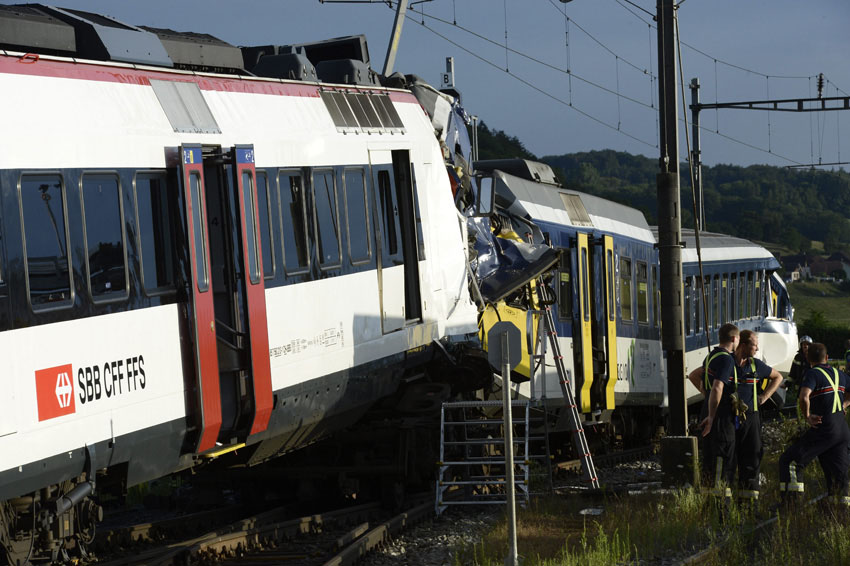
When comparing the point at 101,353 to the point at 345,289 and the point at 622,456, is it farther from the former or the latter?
the point at 622,456

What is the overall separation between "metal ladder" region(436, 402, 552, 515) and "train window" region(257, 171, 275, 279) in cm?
362

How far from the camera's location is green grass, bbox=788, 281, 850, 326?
Result: 115 metres

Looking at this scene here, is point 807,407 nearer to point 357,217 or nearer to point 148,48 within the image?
point 357,217

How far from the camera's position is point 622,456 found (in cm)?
1961

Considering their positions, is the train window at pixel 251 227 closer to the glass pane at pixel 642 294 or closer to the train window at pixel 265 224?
the train window at pixel 265 224

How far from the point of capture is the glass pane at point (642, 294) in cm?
2025

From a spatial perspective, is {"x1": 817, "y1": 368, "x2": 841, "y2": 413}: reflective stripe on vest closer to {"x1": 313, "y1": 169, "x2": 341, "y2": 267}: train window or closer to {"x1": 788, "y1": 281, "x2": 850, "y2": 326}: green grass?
{"x1": 313, "y1": 169, "x2": 341, "y2": 267}: train window

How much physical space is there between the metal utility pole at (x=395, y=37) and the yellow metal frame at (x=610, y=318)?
4.41 m

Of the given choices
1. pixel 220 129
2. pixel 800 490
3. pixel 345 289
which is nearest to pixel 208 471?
pixel 345 289

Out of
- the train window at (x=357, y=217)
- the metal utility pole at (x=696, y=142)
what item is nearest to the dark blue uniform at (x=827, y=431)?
the train window at (x=357, y=217)

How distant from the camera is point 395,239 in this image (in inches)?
480

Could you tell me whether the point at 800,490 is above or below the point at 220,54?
below

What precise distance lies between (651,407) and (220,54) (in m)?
13.4

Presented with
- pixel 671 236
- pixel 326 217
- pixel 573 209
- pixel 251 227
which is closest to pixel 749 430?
pixel 671 236
